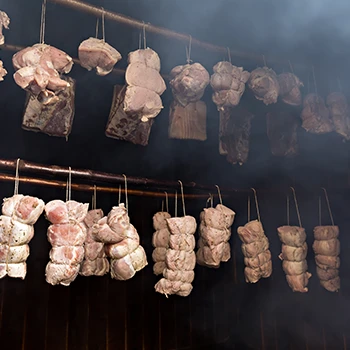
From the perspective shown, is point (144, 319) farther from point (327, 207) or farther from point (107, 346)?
point (327, 207)

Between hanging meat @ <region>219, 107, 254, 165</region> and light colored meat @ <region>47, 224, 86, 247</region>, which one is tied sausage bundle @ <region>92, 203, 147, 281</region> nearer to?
light colored meat @ <region>47, 224, 86, 247</region>

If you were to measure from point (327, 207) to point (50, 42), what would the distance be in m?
3.94

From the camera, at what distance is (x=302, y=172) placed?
5.12 meters

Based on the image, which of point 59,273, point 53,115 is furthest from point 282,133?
point 59,273

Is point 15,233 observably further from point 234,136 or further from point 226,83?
point 234,136

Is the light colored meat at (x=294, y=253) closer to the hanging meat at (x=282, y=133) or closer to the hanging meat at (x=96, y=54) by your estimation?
the hanging meat at (x=282, y=133)

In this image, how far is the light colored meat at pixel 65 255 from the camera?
9.37 feet

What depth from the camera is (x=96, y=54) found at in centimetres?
322

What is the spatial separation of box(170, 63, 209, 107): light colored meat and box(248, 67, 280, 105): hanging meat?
65 cm

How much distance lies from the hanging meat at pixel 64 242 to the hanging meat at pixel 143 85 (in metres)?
1.02

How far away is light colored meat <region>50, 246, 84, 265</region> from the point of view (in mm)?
2855

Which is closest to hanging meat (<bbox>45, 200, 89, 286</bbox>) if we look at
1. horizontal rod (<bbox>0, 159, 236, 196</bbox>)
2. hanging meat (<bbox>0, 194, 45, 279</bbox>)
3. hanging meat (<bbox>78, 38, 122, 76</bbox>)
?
hanging meat (<bbox>0, 194, 45, 279</bbox>)

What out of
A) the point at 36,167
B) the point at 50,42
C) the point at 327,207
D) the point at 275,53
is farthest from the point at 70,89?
the point at 327,207

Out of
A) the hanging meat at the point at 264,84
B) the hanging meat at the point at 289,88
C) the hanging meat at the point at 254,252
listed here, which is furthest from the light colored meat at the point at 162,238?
the hanging meat at the point at 289,88
